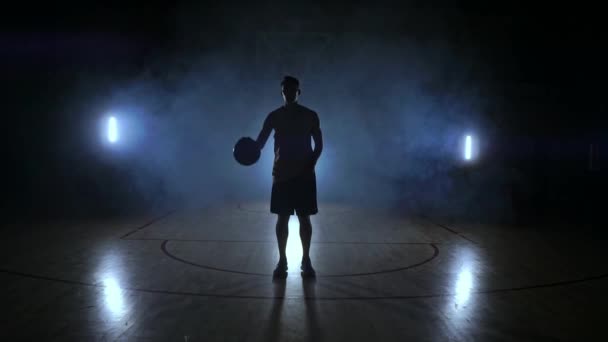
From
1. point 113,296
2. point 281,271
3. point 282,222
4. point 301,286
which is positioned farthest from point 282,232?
point 113,296

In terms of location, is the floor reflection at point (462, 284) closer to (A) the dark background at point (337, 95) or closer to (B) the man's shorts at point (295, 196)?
(B) the man's shorts at point (295, 196)

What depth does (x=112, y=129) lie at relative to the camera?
7.75 m

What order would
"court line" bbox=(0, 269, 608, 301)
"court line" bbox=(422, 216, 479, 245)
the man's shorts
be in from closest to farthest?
"court line" bbox=(0, 269, 608, 301)
the man's shorts
"court line" bbox=(422, 216, 479, 245)

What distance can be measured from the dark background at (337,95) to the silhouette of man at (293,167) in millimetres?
3834

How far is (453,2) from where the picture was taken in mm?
7098

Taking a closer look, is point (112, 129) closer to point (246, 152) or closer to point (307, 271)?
point (246, 152)

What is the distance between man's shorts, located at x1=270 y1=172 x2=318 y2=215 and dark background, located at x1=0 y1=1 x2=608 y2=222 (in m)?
3.86

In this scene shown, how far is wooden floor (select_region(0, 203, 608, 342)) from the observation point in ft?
6.79

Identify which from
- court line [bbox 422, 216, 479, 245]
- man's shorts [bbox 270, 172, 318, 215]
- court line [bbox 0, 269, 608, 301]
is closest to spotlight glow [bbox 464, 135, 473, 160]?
court line [bbox 422, 216, 479, 245]

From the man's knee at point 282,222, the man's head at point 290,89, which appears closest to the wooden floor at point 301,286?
the man's knee at point 282,222

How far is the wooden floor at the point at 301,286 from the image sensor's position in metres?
2.07

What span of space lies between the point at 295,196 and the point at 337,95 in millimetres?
6515

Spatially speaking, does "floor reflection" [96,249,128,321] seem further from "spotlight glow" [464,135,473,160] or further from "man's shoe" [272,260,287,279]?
"spotlight glow" [464,135,473,160]

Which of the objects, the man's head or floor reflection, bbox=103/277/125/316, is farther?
the man's head
